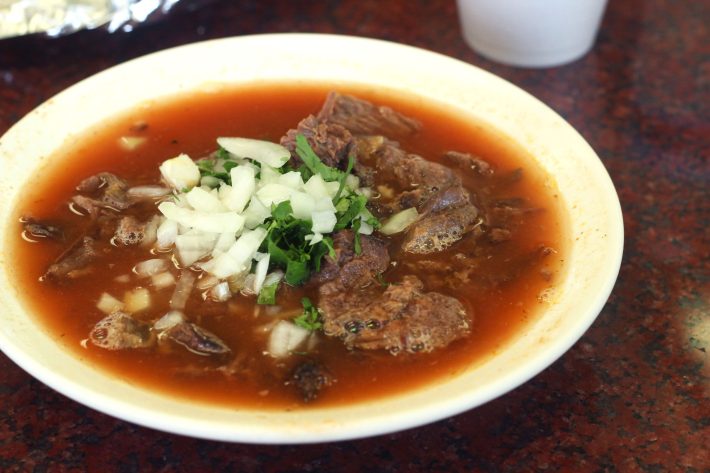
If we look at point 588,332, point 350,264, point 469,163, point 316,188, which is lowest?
point 588,332

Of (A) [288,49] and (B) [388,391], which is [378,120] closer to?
(A) [288,49]

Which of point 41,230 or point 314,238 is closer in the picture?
point 314,238

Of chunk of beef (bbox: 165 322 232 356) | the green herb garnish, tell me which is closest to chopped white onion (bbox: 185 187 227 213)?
the green herb garnish

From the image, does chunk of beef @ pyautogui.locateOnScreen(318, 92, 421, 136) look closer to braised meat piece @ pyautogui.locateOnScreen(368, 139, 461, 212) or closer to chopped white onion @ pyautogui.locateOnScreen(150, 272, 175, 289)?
braised meat piece @ pyautogui.locateOnScreen(368, 139, 461, 212)

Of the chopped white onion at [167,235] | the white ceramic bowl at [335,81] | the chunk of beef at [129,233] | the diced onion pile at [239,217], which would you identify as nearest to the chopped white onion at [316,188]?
the diced onion pile at [239,217]

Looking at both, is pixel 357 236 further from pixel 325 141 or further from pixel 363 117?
pixel 363 117

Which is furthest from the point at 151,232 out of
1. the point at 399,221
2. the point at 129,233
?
the point at 399,221

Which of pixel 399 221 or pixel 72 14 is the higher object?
pixel 72 14
